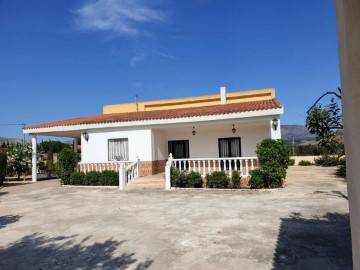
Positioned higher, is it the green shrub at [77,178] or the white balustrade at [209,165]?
the white balustrade at [209,165]

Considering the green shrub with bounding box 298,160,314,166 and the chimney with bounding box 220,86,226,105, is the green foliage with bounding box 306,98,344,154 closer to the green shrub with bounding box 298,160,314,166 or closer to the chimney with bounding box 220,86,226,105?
the chimney with bounding box 220,86,226,105

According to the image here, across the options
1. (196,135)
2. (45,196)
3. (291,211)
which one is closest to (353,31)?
(291,211)

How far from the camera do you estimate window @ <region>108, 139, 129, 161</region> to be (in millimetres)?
17375

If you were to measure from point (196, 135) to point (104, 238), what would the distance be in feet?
42.2

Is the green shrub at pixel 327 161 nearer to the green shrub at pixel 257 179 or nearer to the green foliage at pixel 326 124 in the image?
the green shrub at pixel 257 179

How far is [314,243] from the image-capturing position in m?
5.47

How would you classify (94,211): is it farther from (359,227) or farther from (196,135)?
(196,135)

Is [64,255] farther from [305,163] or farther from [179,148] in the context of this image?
[305,163]

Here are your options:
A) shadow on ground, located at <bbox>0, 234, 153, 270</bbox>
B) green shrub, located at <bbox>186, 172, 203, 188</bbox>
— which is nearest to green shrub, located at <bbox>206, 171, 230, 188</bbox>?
green shrub, located at <bbox>186, 172, 203, 188</bbox>

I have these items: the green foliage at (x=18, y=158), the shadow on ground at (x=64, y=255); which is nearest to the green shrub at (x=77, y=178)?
the green foliage at (x=18, y=158)

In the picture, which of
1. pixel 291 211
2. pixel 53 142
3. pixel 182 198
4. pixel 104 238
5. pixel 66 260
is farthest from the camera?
pixel 53 142

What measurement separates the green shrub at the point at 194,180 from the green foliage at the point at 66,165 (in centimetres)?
679

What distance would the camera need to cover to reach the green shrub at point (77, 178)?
52.1ft

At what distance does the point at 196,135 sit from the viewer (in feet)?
61.4
